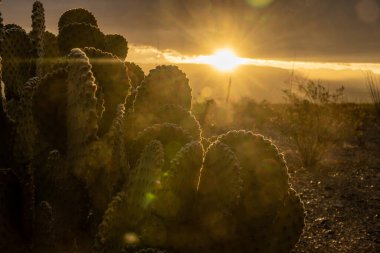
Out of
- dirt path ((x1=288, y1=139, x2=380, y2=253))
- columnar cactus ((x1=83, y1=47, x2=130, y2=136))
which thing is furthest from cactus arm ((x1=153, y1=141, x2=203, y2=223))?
dirt path ((x1=288, y1=139, x2=380, y2=253))

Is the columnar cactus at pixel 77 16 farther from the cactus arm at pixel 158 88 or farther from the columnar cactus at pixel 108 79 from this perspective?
the columnar cactus at pixel 108 79

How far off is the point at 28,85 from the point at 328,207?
5137 millimetres

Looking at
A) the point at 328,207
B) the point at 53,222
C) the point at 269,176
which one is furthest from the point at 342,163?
Result: the point at 53,222

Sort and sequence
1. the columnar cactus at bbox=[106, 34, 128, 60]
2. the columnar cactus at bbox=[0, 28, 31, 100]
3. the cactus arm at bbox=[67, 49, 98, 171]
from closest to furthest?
the cactus arm at bbox=[67, 49, 98, 171] → the columnar cactus at bbox=[0, 28, 31, 100] → the columnar cactus at bbox=[106, 34, 128, 60]

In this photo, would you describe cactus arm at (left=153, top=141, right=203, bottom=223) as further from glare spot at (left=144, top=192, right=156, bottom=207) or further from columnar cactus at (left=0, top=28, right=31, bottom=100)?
columnar cactus at (left=0, top=28, right=31, bottom=100)

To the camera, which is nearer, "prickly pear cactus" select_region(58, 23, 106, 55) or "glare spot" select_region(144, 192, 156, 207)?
"glare spot" select_region(144, 192, 156, 207)

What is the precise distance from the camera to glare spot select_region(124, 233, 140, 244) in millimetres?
2490

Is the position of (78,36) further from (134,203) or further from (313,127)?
(313,127)

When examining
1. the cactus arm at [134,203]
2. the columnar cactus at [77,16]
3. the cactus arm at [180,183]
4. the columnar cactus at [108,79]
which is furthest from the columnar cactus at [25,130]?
the columnar cactus at [77,16]

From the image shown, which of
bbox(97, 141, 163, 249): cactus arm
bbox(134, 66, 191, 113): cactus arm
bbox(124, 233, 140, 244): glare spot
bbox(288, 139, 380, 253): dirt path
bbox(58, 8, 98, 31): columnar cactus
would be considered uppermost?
→ bbox(58, 8, 98, 31): columnar cactus

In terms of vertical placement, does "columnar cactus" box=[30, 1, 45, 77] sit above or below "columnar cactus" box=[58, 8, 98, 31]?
below

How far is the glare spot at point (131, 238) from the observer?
2490mm

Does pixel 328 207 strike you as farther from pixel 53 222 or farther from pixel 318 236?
pixel 53 222

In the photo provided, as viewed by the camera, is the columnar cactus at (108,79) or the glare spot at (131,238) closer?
the glare spot at (131,238)
